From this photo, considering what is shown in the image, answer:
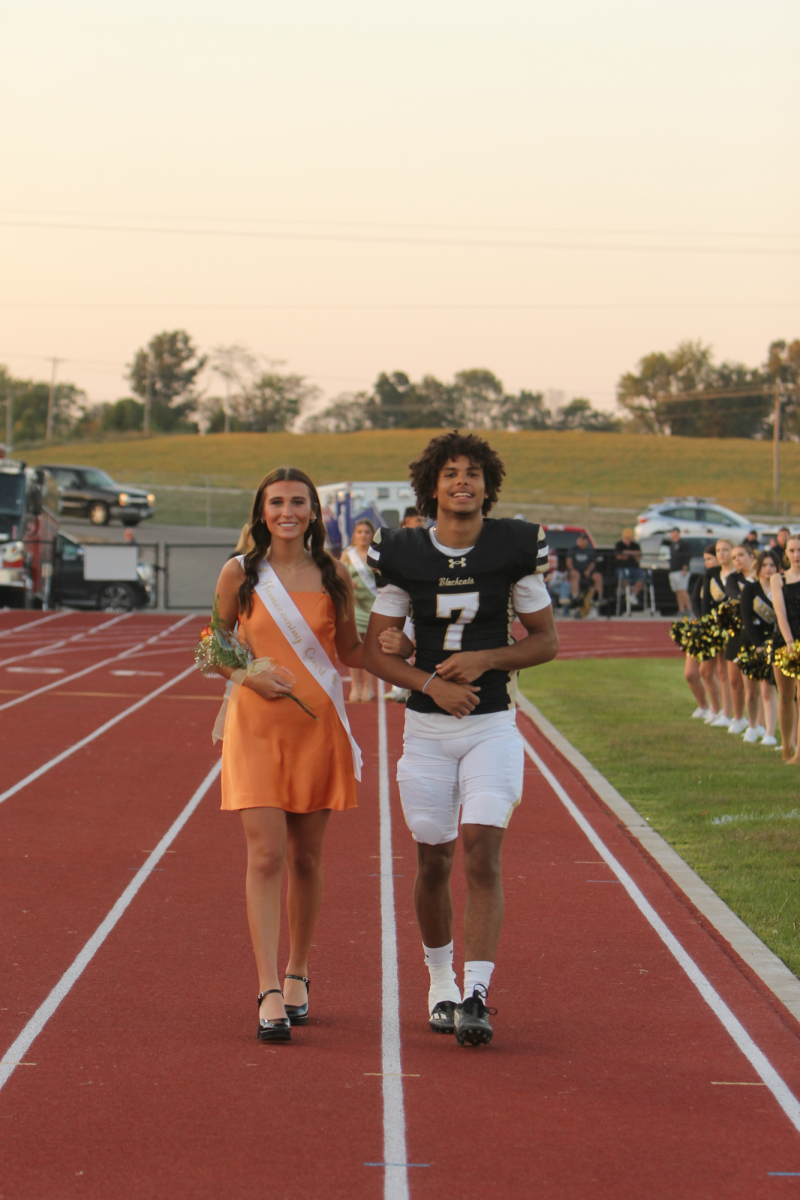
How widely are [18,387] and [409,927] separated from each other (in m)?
141

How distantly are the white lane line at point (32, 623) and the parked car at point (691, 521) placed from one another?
779 inches

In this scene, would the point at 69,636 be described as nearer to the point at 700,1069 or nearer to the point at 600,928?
the point at 600,928

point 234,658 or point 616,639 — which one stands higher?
point 234,658

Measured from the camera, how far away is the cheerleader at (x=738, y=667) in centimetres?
1323

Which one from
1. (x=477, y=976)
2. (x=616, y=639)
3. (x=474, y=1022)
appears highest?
(x=477, y=976)

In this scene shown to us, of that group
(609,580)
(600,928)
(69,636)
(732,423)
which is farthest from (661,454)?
(600,928)

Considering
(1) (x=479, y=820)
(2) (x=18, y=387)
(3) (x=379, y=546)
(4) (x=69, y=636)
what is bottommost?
(4) (x=69, y=636)

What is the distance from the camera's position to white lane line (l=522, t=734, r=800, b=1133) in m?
4.41

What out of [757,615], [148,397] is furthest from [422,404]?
[757,615]

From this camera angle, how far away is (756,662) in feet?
40.6

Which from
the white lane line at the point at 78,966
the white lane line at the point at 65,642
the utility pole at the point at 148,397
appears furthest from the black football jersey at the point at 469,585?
the utility pole at the point at 148,397

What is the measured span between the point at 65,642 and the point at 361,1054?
20.1 meters

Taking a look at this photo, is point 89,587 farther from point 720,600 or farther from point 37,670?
point 720,600

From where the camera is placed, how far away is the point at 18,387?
Answer: 141 meters
